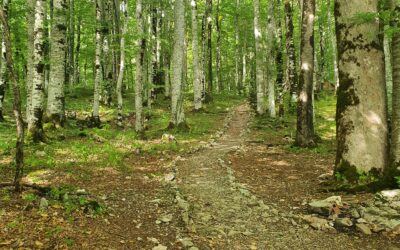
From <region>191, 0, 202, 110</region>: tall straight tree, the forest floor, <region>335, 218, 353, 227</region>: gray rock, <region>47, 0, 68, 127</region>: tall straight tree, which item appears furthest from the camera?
<region>191, 0, 202, 110</region>: tall straight tree

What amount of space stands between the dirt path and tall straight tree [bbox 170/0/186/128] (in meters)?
6.82

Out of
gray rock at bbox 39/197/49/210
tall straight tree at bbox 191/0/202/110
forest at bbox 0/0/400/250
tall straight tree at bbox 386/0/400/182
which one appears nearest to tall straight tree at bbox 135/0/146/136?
forest at bbox 0/0/400/250

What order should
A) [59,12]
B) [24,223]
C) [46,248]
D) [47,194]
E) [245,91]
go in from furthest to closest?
[245,91]
[59,12]
[47,194]
[24,223]
[46,248]

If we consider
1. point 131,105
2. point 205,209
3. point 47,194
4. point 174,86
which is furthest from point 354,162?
point 131,105

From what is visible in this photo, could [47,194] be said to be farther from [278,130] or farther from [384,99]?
[278,130]

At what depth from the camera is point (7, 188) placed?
6.63 m

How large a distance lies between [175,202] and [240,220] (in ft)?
5.13

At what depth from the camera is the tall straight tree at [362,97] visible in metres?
7.80

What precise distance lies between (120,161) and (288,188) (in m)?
5.13

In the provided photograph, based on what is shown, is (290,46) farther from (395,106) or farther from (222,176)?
(395,106)

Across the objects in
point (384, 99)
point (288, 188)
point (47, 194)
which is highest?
point (384, 99)

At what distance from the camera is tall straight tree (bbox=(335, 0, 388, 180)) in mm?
7797

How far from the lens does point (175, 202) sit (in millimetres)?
7559

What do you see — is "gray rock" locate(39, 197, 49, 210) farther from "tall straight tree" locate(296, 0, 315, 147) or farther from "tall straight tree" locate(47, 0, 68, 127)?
"tall straight tree" locate(296, 0, 315, 147)
